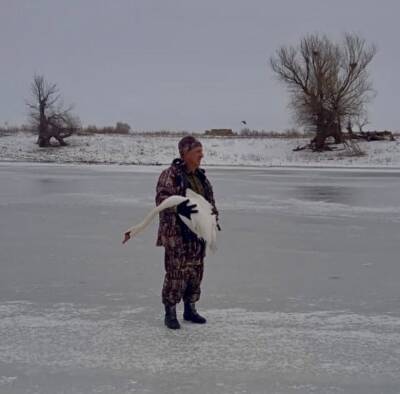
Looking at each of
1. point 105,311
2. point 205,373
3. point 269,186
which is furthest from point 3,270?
point 269,186

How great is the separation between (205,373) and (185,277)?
118 centimetres

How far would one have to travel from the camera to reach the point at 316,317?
19.2 feet

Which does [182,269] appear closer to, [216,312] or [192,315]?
[192,315]

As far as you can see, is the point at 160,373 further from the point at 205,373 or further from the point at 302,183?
the point at 302,183

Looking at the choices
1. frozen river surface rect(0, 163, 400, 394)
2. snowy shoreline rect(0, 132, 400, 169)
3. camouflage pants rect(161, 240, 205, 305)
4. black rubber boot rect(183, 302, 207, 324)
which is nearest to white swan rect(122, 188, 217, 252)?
camouflage pants rect(161, 240, 205, 305)

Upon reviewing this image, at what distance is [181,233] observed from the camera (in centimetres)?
544

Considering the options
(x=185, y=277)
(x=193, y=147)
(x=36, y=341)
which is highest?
(x=193, y=147)

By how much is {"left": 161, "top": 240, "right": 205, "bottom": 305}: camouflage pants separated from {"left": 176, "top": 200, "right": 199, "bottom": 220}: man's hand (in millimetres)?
284

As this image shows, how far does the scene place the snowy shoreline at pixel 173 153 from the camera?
42375mm

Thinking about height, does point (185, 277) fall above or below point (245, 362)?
above

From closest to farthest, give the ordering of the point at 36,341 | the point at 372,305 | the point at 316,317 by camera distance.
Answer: the point at 36,341 → the point at 316,317 → the point at 372,305

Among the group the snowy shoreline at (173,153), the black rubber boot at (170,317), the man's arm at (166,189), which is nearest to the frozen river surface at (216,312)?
the black rubber boot at (170,317)

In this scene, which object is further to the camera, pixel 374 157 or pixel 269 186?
pixel 374 157

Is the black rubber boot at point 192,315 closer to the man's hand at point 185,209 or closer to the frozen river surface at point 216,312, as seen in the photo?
the frozen river surface at point 216,312
